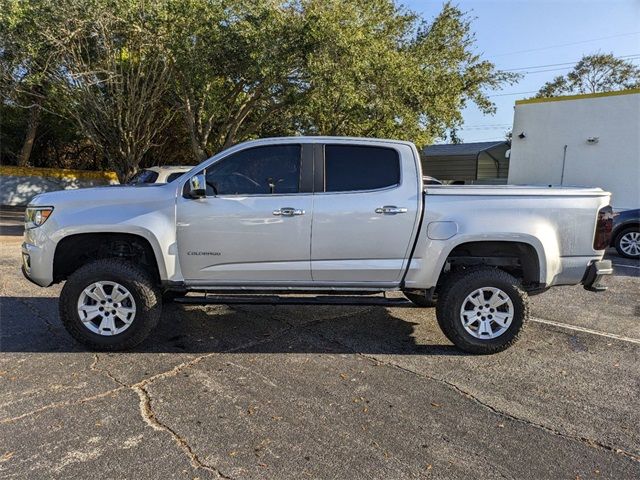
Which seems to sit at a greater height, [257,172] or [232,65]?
[232,65]

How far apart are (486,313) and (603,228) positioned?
53.3 inches

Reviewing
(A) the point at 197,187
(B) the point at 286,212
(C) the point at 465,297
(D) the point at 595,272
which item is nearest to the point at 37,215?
(A) the point at 197,187

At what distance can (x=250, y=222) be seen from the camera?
465 centimetres

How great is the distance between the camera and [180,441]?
310cm

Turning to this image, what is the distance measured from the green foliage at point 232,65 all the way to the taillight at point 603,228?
28.4 ft

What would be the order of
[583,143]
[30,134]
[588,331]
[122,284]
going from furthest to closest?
1. [30,134]
2. [583,143]
3. [588,331]
4. [122,284]

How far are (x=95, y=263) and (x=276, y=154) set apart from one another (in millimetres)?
1971

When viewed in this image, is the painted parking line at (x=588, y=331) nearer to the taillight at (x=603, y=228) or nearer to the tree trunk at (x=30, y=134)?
the taillight at (x=603, y=228)

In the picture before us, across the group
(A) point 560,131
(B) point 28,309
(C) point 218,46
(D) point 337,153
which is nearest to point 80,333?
(B) point 28,309

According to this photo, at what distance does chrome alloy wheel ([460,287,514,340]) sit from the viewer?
4707mm

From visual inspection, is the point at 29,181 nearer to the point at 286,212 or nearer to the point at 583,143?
the point at 286,212

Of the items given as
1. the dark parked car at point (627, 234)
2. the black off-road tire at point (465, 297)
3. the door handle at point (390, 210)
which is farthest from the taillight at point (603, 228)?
the dark parked car at point (627, 234)

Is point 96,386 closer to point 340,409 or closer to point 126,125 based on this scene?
point 340,409

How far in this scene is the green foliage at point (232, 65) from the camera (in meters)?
12.3
